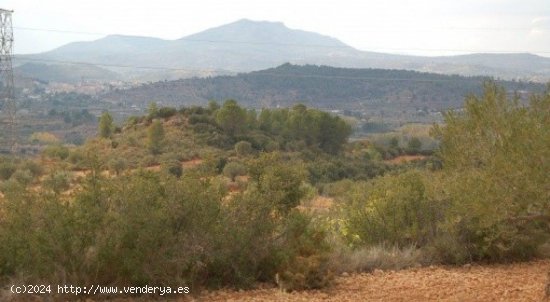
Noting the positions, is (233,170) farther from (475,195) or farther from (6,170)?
(475,195)

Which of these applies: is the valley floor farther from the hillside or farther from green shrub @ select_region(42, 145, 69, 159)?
the hillside

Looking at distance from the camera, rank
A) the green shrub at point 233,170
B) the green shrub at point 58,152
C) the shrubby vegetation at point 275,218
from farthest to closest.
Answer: the green shrub at point 58,152, the green shrub at point 233,170, the shrubby vegetation at point 275,218

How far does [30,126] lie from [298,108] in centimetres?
3213

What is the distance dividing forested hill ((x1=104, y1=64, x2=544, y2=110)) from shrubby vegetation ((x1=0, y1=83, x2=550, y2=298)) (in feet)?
271

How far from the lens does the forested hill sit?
101m

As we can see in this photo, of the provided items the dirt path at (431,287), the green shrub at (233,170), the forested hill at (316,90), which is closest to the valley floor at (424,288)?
the dirt path at (431,287)

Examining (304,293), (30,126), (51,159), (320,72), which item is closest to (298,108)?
(51,159)

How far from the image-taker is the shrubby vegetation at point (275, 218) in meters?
9.71

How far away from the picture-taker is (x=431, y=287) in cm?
1127

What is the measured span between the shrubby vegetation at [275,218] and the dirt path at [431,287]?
1.25 ft

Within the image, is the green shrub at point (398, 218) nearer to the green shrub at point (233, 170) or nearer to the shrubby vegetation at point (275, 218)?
the shrubby vegetation at point (275, 218)

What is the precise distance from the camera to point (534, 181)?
372 inches

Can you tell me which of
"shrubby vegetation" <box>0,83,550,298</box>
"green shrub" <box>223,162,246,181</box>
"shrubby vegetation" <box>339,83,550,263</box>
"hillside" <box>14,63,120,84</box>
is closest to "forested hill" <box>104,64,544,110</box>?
"hillside" <box>14,63,120,84</box>

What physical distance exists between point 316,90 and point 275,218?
99.3 meters
